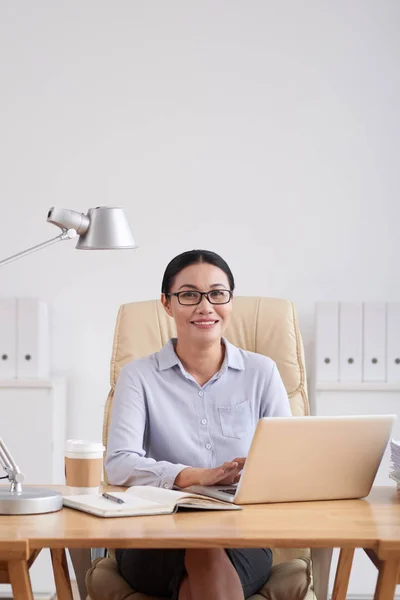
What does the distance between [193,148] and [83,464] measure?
84.5 inches

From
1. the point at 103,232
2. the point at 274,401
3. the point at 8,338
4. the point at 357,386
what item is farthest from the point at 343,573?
the point at 8,338

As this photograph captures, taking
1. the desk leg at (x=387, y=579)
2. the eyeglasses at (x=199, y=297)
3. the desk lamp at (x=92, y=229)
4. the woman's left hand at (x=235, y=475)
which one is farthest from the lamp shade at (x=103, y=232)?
the desk leg at (x=387, y=579)

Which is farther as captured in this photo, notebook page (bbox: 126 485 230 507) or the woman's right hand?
the woman's right hand

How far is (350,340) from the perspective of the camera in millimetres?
3559

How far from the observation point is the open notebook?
5.54 ft

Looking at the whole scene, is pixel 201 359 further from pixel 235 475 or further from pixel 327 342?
pixel 327 342

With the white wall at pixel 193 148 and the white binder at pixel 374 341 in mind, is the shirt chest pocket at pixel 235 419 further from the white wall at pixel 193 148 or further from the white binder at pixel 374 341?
the white wall at pixel 193 148

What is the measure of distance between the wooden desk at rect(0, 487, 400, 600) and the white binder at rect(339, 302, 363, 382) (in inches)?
69.9

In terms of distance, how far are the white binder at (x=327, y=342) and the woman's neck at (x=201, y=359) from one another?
1244mm

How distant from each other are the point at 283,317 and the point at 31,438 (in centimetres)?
129

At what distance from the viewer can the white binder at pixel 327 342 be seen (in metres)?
3.56

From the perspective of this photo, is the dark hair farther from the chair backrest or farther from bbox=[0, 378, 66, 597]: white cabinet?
bbox=[0, 378, 66, 597]: white cabinet

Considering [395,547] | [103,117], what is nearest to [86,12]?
[103,117]

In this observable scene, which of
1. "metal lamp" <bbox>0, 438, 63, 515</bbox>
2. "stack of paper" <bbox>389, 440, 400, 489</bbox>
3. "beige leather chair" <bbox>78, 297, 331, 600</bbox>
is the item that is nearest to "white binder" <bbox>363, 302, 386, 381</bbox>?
"beige leather chair" <bbox>78, 297, 331, 600</bbox>
